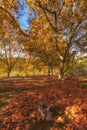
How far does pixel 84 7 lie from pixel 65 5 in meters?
2.06

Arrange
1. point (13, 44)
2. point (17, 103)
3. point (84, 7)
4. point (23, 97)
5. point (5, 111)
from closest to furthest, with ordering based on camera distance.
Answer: point (5, 111) → point (17, 103) → point (23, 97) → point (84, 7) → point (13, 44)

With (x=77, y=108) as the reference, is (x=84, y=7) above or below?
above

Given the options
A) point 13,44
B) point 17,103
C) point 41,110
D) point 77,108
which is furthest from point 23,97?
point 13,44

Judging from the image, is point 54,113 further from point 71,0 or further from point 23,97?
point 71,0

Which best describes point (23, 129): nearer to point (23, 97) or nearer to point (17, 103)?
point (17, 103)

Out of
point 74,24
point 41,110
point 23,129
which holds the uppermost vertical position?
point 74,24

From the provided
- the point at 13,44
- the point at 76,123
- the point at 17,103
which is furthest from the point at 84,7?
the point at 13,44

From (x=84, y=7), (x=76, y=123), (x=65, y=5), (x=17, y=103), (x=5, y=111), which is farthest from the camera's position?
(x=65, y=5)

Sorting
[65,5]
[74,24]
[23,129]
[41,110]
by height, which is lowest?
[23,129]

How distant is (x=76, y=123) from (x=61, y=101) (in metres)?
2.36

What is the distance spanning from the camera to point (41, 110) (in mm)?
9680

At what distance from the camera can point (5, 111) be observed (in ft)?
35.3

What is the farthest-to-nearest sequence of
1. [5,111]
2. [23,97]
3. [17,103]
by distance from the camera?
[23,97] → [17,103] → [5,111]

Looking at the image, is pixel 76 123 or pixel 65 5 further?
pixel 65 5
